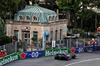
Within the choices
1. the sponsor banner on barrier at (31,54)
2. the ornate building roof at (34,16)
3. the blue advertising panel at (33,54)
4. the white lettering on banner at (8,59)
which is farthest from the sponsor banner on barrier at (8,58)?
the ornate building roof at (34,16)

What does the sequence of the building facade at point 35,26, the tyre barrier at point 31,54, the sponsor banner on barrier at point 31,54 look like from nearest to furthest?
the tyre barrier at point 31,54 → the sponsor banner on barrier at point 31,54 → the building facade at point 35,26

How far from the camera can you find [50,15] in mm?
60094

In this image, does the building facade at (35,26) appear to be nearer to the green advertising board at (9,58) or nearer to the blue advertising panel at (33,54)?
the blue advertising panel at (33,54)

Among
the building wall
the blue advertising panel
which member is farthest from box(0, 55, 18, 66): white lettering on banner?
the building wall

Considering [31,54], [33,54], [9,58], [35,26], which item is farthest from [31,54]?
[35,26]

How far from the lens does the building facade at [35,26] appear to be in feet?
182

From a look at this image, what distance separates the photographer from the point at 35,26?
5775 cm

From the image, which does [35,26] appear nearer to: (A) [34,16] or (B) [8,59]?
(A) [34,16]

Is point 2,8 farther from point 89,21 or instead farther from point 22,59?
point 89,21

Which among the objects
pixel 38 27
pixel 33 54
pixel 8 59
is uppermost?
pixel 38 27

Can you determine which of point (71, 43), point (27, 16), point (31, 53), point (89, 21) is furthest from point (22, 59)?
point (89, 21)

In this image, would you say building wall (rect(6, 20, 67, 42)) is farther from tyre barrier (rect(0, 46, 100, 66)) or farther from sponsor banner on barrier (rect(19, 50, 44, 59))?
sponsor banner on barrier (rect(19, 50, 44, 59))

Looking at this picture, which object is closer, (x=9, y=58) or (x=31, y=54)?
(x=9, y=58)

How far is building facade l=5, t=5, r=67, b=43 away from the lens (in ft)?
182
